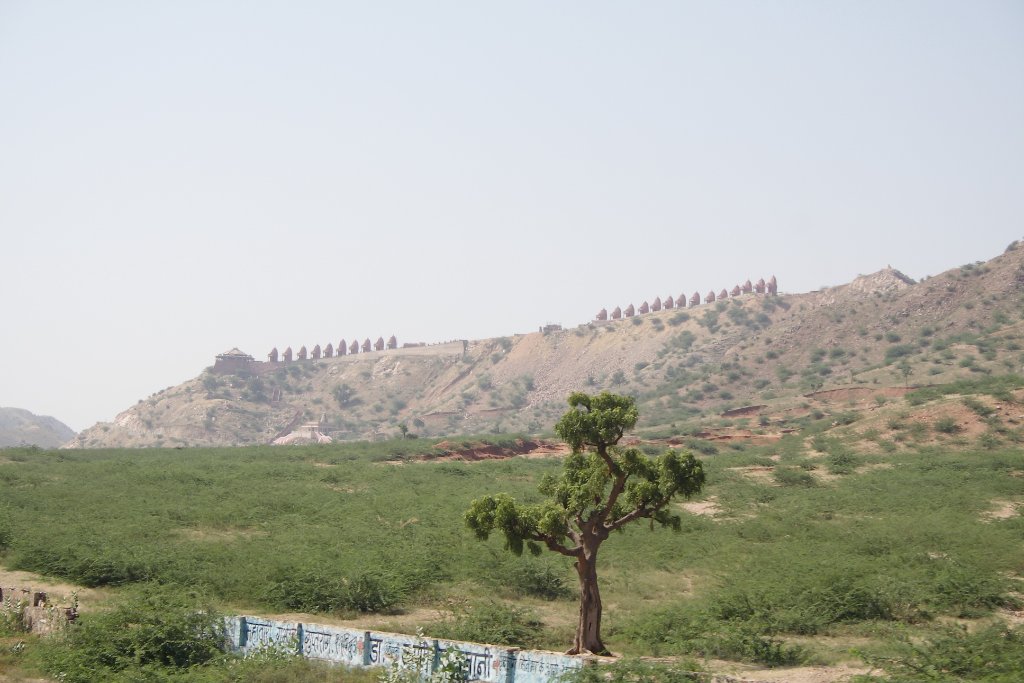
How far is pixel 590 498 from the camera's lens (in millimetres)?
18125

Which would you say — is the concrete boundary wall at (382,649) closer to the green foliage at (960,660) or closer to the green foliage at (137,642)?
the green foliage at (137,642)

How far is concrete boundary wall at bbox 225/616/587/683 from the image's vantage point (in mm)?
16156

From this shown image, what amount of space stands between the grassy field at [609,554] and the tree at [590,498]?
2541mm

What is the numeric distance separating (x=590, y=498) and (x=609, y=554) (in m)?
11.9

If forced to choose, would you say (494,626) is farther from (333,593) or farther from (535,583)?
(535,583)

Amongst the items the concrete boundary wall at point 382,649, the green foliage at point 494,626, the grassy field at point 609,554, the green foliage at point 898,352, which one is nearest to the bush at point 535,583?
the grassy field at point 609,554

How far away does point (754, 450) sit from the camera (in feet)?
178

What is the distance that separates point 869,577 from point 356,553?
1316cm

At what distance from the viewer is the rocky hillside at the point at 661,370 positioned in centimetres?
7856

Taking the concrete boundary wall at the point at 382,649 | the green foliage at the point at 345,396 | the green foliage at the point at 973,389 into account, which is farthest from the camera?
the green foliage at the point at 345,396

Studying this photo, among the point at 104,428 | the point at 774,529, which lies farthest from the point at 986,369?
the point at 104,428

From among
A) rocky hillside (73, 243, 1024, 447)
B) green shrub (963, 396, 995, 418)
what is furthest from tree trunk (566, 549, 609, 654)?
rocky hillside (73, 243, 1024, 447)

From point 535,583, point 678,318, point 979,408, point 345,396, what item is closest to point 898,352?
point 979,408

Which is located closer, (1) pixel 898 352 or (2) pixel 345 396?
(1) pixel 898 352
